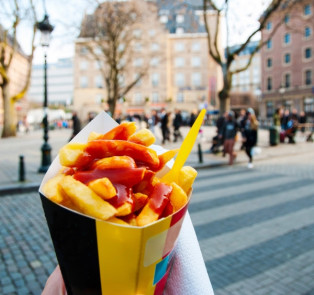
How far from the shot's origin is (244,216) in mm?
5207

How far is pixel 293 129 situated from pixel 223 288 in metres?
15.2

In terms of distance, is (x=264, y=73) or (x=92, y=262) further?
(x=264, y=73)

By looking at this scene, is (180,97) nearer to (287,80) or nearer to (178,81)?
(178,81)

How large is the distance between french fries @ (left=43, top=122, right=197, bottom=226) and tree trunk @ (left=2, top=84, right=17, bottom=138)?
2459 cm

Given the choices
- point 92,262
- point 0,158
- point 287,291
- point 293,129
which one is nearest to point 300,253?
point 287,291

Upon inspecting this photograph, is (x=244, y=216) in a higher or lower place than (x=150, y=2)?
lower

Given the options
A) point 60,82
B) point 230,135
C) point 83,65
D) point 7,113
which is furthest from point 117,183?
point 60,82

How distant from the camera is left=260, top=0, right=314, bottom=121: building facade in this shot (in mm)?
44406

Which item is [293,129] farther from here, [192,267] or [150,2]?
[192,267]

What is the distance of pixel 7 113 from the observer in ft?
75.9

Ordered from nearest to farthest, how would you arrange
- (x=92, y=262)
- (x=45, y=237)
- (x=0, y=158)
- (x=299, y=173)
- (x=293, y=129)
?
(x=92, y=262) → (x=45, y=237) → (x=299, y=173) → (x=0, y=158) → (x=293, y=129)

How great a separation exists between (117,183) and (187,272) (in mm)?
440

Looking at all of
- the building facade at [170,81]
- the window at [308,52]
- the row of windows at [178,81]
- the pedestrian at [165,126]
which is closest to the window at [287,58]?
the window at [308,52]

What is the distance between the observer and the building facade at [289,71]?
4441 centimetres
